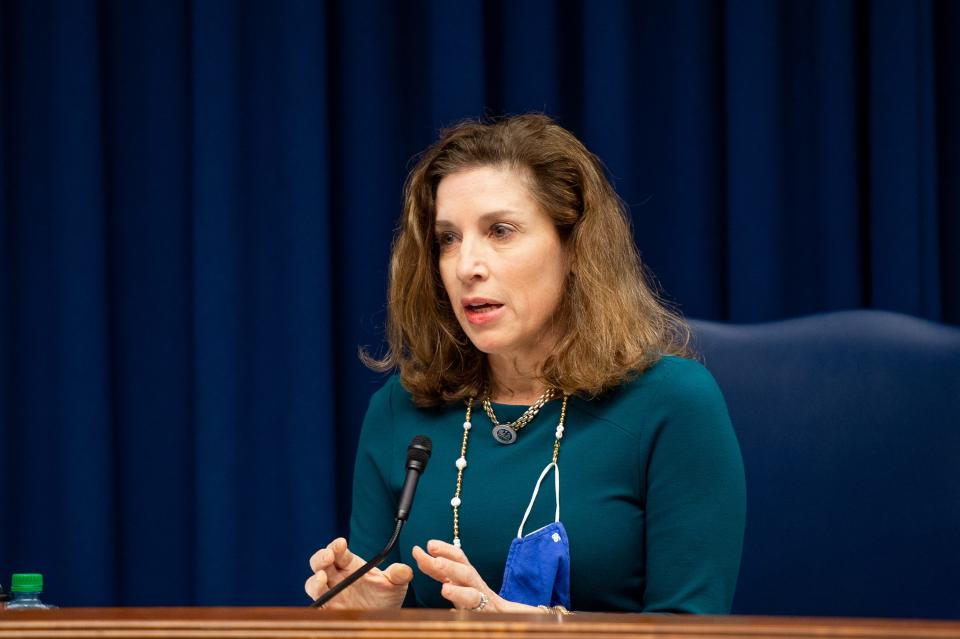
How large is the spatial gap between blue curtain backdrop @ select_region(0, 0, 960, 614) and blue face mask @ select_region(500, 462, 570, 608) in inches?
35.5

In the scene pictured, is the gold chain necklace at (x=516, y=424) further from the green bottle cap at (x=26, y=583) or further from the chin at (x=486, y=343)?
the green bottle cap at (x=26, y=583)

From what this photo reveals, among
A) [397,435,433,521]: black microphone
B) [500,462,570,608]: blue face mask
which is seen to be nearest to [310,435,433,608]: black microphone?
[397,435,433,521]: black microphone

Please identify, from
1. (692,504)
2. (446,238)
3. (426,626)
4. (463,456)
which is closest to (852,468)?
(692,504)

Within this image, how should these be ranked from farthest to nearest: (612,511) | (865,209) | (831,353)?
(865,209)
(831,353)
(612,511)

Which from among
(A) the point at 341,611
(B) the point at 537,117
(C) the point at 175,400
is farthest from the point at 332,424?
(A) the point at 341,611

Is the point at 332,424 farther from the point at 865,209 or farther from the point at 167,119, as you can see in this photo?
the point at 865,209

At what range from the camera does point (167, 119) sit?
255 cm

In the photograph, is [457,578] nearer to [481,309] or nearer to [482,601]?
[482,601]

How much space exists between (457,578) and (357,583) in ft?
0.70

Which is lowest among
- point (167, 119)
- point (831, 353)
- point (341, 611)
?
point (341, 611)

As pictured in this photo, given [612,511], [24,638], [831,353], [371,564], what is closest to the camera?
[24,638]

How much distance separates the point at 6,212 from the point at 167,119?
390mm

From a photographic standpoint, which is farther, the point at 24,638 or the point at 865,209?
the point at 865,209

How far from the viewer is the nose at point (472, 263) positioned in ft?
5.70
